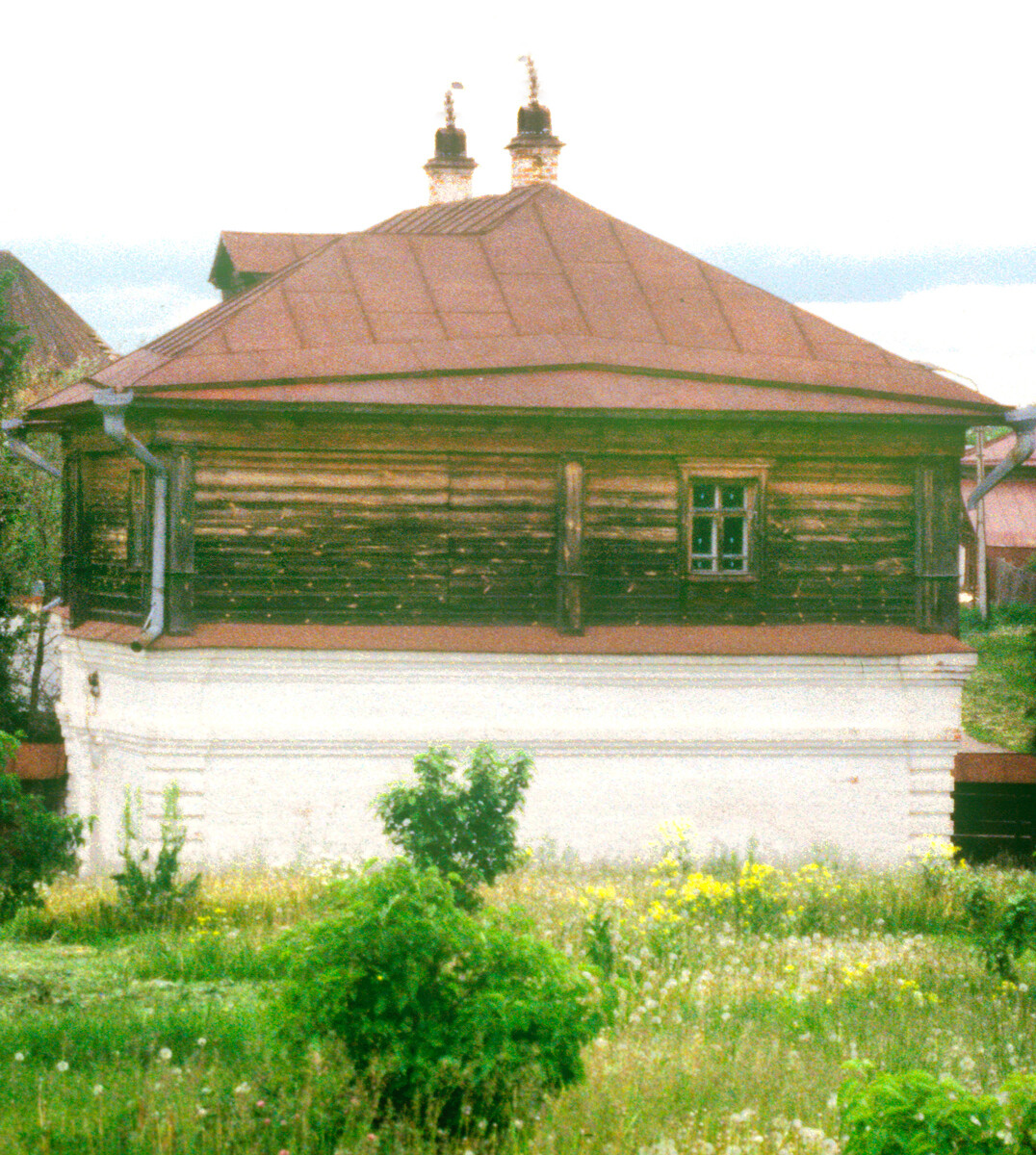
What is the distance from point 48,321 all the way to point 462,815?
29253mm

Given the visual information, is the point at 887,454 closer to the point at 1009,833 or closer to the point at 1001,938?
the point at 1009,833

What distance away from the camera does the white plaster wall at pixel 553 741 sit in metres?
14.3

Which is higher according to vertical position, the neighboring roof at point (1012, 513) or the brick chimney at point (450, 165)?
the brick chimney at point (450, 165)

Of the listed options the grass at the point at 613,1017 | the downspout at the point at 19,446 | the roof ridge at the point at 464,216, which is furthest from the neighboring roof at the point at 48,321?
the grass at the point at 613,1017

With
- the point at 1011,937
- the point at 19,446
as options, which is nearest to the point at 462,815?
the point at 1011,937

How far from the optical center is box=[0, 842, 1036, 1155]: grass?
6.08 meters

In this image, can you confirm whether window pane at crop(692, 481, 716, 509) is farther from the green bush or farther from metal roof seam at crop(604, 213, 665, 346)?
the green bush

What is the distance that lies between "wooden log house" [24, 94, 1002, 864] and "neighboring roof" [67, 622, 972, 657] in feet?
0.10

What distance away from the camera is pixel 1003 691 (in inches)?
994

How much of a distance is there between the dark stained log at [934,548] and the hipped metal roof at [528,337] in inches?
27.2

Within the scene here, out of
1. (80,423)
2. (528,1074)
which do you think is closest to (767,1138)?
(528,1074)

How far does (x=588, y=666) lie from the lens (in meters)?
14.9

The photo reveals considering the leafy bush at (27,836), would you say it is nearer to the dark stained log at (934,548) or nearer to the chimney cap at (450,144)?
the dark stained log at (934,548)

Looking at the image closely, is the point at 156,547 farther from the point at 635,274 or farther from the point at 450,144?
the point at 450,144
